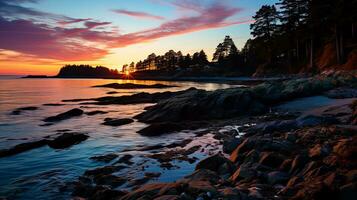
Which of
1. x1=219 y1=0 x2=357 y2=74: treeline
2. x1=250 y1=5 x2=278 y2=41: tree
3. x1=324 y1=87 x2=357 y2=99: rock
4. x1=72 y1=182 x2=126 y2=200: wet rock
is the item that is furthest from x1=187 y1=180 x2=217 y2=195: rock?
x1=250 y1=5 x2=278 y2=41: tree

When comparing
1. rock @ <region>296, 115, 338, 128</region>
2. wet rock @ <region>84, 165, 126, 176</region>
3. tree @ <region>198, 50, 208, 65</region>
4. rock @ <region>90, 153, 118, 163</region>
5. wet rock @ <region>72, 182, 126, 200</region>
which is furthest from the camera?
tree @ <region>198, 50, 208, 65</region>

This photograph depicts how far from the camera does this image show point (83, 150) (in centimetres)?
1481

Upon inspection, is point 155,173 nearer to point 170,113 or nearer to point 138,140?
point 138,140

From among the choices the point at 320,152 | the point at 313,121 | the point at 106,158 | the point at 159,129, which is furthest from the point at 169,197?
the point at 159,129

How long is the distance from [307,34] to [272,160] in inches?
2002

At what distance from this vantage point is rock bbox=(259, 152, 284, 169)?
29.3ft

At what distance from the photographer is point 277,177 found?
25.0 ft

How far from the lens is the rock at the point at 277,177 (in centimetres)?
749

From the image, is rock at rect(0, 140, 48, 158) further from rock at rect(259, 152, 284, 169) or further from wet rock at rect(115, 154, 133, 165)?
rock at rect(259, 152, 284, 169)

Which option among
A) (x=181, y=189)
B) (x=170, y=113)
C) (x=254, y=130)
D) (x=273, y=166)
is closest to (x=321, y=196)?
(x=181, y=189)

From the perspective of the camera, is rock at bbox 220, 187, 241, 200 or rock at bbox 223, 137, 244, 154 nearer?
rock at bbox 220, 187, 241, 200

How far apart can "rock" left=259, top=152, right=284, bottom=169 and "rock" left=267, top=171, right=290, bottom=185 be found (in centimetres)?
102

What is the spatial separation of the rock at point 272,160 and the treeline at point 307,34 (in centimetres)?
3787

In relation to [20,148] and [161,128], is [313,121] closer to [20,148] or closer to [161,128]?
[161,128]
